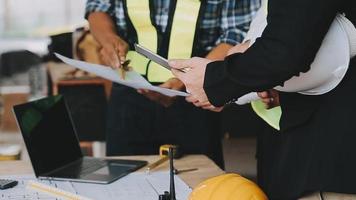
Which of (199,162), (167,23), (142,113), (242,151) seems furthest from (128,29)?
(242,151)

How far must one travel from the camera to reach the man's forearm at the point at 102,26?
1.94m

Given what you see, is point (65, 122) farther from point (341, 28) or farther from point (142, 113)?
point (341, 28)

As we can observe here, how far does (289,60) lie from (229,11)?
2.94 feet

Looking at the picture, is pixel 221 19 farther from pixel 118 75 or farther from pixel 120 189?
pixel 120 189

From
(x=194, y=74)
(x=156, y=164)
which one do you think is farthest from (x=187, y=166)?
(x=194, y=74)

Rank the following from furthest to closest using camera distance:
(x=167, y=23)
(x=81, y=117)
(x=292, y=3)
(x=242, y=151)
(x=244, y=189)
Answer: (x=242, y=151) → (x=81, y=117) → (x=167, y=23) → (x=244, y=189) → (x=292, y=3)

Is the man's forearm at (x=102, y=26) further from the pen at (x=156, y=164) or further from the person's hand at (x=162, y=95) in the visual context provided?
the pen at (x=156, y=164)

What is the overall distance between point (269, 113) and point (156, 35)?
0.60m

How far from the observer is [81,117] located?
146 inches

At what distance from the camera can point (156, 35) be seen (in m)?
1.93

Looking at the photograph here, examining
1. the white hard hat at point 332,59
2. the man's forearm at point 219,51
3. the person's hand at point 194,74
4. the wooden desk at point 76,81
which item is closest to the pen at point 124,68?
the man's forearm at point 219,51

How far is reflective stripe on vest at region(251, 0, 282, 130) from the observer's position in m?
1.43

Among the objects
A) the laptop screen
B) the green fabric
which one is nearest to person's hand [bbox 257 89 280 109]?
the green fabric

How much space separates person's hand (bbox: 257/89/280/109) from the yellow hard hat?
0.25 meters
